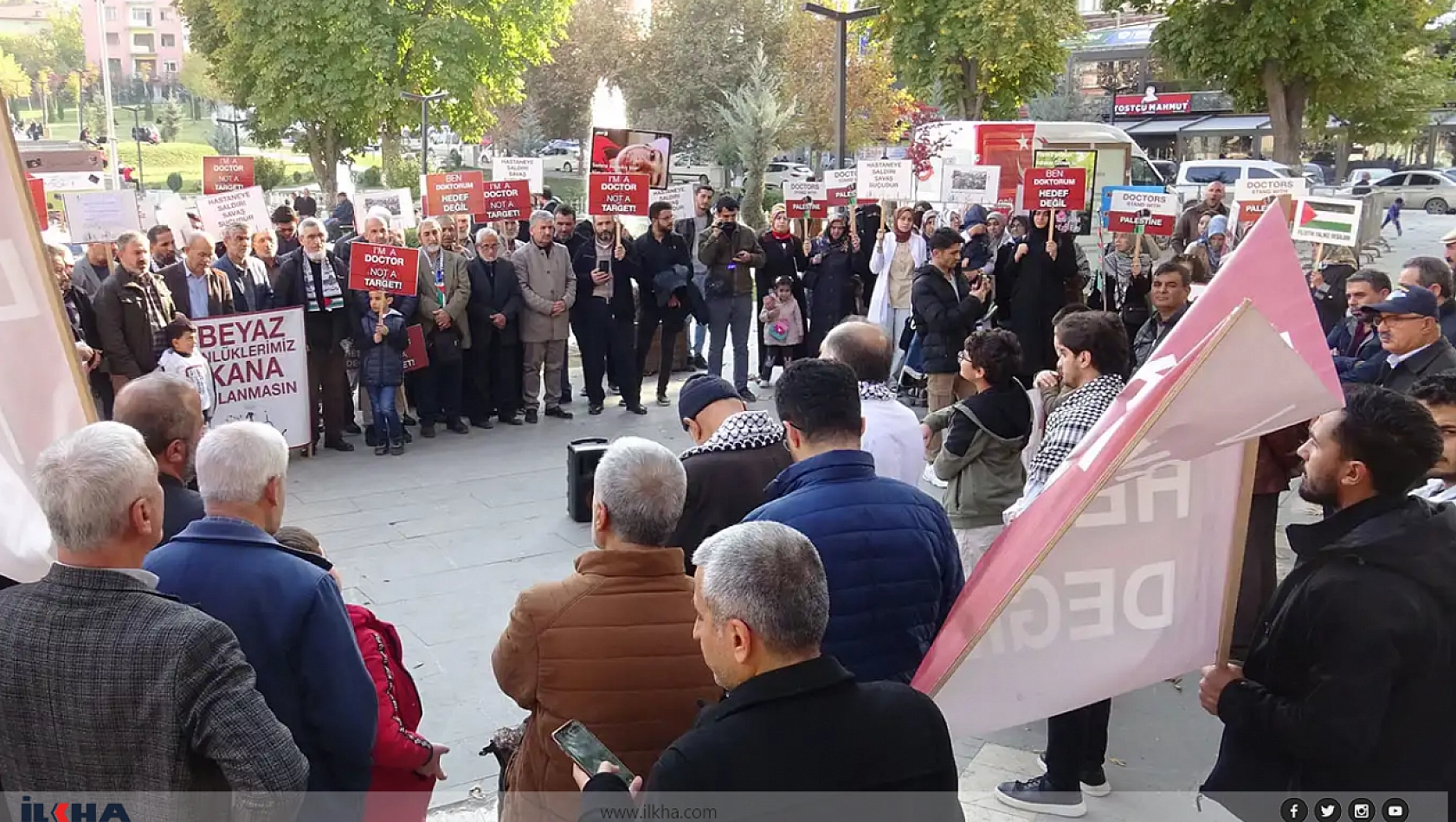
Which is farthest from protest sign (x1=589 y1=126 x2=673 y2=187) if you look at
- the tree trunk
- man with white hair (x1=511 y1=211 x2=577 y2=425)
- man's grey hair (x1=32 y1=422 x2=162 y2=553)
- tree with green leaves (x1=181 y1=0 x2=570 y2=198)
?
tree with green leaves (x1=181 y1=0 x2=570 y2=198)

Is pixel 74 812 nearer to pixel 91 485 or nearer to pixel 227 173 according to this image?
pixel 91 485

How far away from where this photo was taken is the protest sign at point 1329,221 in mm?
Result: 9625

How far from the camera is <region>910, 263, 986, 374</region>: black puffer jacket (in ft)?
30.1

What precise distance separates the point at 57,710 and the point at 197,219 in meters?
10.0

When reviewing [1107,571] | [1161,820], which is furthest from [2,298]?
[1161,820]

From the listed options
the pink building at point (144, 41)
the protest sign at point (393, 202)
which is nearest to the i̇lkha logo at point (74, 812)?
the protest sign at point (393, 202)

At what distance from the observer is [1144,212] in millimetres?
11219

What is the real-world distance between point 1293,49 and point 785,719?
2366 centimetres

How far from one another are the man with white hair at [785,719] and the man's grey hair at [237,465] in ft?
4.23

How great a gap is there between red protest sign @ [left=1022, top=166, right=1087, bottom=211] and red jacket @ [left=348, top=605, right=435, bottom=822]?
8.36m

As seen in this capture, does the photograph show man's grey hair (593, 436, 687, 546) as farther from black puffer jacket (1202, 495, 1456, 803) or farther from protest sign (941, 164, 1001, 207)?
protest sign (941, 164, 1001, 207)

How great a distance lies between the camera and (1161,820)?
4508 millimetres

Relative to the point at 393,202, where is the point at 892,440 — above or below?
below

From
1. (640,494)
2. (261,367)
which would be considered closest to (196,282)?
(261,367)
